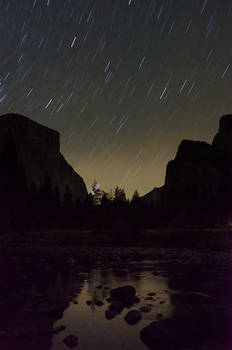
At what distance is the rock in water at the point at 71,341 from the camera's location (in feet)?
25.3

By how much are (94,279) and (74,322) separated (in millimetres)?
7715

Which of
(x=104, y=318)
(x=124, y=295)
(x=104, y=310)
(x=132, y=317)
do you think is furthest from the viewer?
(x=124, y=295)

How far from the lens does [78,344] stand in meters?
7.82

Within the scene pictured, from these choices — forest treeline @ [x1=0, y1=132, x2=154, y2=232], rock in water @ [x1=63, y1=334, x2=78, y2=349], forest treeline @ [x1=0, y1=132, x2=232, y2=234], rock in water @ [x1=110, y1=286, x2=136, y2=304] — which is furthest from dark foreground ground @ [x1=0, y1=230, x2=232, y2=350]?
forest treeline @ [x1=0, y1=132, x2=154, y2=232]

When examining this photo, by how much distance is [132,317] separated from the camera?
371 inches

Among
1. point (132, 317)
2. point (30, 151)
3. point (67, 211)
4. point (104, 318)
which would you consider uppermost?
point (30, 151)

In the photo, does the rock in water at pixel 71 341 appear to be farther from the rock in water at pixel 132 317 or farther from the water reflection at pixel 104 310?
the rock in water at pixel 132 317

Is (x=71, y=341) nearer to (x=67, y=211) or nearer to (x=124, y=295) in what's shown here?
(x=124, y=295)

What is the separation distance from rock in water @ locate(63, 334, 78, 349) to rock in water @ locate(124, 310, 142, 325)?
5.70 ft

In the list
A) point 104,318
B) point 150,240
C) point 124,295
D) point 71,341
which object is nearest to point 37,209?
point 150,240

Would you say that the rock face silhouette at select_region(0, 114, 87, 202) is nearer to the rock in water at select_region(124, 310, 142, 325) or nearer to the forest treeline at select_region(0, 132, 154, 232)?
the forest treeline at select_region(0, 132, 154, 232)

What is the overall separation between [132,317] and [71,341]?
6.94ft

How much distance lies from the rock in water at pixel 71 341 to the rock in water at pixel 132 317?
1739 millimetres

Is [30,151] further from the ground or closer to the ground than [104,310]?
further from the ground
